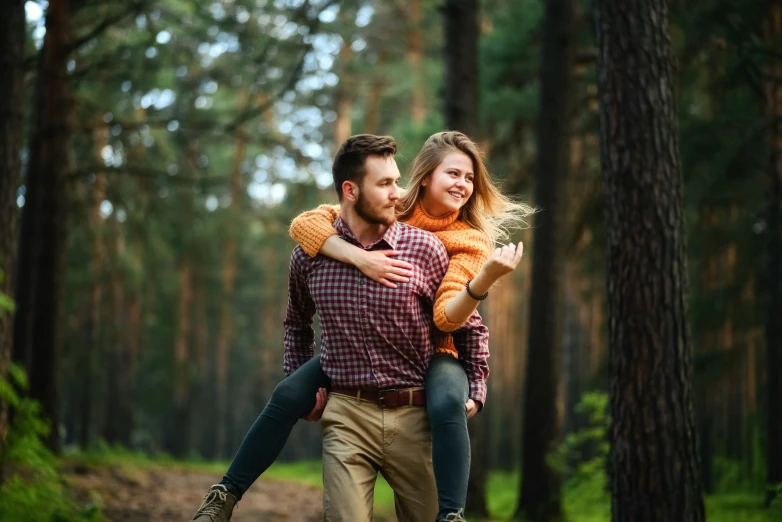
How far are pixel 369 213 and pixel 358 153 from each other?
0.85 feet

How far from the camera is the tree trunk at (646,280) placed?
5398 millimetres

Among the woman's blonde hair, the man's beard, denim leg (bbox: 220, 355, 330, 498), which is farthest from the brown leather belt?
the woman's blonde hair

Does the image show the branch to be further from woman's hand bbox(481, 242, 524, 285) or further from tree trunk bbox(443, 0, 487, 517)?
woman's hand bbox(481, 242, 524, 285)

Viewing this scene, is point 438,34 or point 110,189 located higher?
point 438,34

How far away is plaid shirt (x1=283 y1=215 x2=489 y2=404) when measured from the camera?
369 cm

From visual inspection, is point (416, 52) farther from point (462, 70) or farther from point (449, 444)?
point (449, 444)

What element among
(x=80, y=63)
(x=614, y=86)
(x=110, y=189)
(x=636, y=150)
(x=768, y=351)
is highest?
(x=80, y=63)

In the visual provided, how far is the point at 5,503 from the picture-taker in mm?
4836

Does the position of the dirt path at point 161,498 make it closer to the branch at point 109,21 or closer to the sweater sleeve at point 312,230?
the branch at point 109,21

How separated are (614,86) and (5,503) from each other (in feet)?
14.3

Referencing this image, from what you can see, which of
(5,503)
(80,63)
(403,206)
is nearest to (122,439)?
(80,63)

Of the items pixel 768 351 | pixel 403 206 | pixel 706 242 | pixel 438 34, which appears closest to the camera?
pixel 403 206

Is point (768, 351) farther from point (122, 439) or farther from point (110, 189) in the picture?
point (122, 439)

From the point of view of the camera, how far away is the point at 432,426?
11.8 ft
